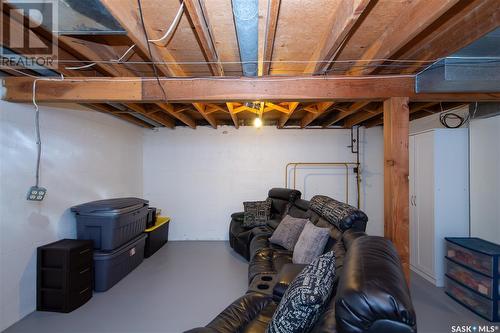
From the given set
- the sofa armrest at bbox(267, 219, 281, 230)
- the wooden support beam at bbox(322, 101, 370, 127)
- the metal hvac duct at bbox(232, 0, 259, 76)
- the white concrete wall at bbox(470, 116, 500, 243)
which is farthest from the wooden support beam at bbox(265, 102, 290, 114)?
the white concrete wall at bbox(470, 116, 500, 243)

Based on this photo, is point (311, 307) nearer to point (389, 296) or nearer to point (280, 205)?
point (389, 296)

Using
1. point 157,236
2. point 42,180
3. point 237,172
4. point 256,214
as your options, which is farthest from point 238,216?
point 42,180

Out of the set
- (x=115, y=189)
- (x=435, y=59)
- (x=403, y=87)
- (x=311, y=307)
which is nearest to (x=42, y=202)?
(x=115, y=189)

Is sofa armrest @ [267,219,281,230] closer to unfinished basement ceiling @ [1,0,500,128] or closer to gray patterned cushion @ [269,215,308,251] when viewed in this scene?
gray patterned cushion @ [269,215,308,251]

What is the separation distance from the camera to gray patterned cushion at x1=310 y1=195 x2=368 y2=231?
229 centimetres

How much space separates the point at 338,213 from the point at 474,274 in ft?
5.13

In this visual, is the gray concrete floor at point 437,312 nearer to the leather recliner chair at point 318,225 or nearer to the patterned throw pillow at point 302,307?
the leather recliner chair at point 318,225

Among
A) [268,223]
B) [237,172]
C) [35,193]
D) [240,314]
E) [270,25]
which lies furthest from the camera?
[237,172]

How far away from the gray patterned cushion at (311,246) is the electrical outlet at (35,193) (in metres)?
2.64

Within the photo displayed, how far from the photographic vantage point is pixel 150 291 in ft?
9.13

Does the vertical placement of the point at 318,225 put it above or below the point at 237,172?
below

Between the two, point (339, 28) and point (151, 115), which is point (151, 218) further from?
point (339, 28)

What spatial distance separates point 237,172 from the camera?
4773 millimetres

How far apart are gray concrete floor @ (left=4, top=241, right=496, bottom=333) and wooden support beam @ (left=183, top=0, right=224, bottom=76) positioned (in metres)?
2.36
